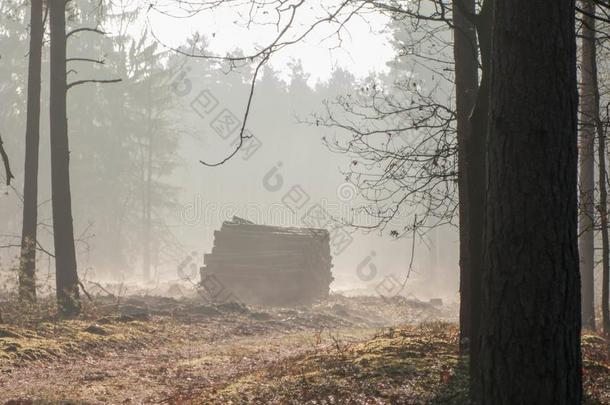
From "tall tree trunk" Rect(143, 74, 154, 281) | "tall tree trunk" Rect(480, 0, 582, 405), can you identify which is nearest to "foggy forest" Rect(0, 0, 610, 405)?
"tall tree trunk" Rect(480, 0, 582, 405)

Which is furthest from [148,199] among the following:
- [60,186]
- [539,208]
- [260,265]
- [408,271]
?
[539,208]

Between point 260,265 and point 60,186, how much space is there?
1027cm

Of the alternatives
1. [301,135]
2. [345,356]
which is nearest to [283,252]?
[345,356]

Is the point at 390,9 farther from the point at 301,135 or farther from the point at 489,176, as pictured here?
the point at 301,135

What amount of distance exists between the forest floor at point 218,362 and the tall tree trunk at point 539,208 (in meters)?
2.14

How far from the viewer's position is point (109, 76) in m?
40.8

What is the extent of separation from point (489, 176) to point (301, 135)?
8998 centimetres

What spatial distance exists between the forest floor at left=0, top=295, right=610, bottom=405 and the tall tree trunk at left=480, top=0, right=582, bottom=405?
84.3 inches

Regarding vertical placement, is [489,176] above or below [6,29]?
below

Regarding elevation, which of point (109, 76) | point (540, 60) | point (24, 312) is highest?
point (109, 76)

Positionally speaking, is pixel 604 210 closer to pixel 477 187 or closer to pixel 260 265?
pixel 477 187

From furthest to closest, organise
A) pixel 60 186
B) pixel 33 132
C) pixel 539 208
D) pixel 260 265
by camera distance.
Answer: pixel 260 265, pixel 33 132, pixel 60 186, pixel 539 208

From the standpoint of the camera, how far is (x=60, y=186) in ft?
45.9

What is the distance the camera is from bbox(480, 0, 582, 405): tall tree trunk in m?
4.04
